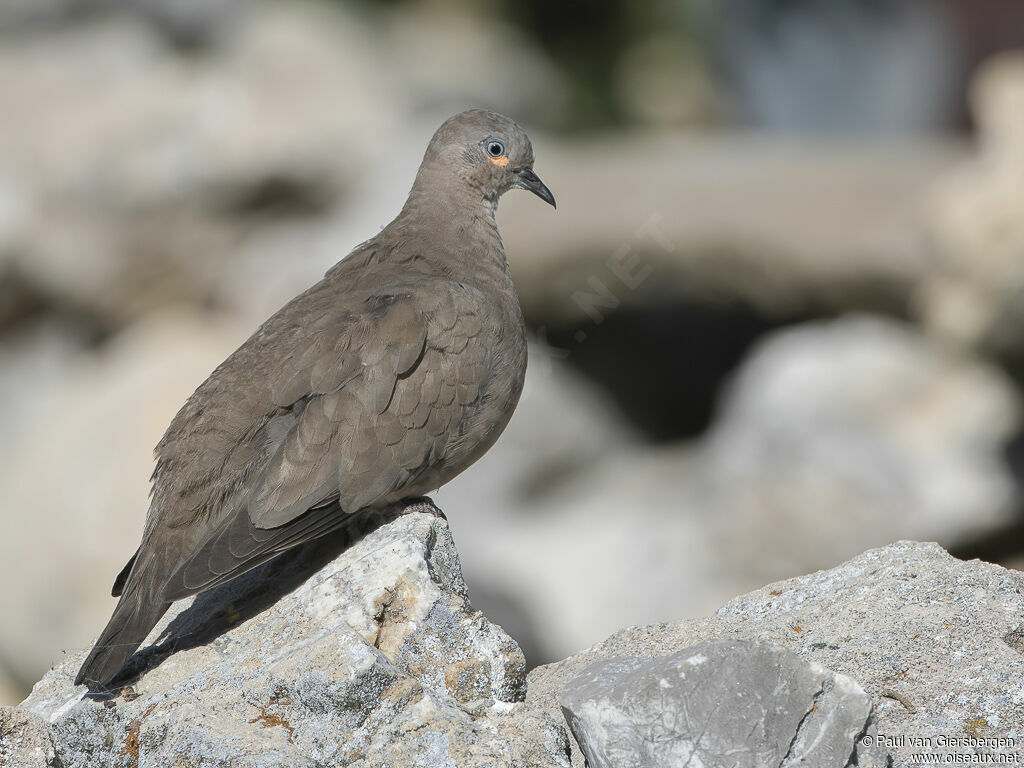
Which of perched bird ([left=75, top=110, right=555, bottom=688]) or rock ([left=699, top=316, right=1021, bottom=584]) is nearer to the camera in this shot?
perched bird ([left=75, top=110, right=555, bottom=688])

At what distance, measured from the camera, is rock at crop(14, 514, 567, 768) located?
4.07 metres

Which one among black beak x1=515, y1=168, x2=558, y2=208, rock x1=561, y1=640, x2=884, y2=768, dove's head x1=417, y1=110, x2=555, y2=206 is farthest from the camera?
black beak x1=515, y1=168, x2=558, y2=208

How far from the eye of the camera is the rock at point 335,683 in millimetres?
4074

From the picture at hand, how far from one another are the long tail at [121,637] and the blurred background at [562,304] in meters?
6.36

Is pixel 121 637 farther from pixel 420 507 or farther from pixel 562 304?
pixel 562 304

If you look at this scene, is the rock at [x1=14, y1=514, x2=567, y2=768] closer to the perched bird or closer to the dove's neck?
the perched bird

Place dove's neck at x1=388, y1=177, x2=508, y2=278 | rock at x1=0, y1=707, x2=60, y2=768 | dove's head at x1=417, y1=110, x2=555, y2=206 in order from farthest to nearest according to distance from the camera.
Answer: dove's head at x1=417, y1=110, x2=555, y2=206 < dove's neck at x1=388, y1=177, x2=508, y2=278 < rock at x1=0, y1=707, x2=60, y2=768

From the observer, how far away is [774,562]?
1205 cm

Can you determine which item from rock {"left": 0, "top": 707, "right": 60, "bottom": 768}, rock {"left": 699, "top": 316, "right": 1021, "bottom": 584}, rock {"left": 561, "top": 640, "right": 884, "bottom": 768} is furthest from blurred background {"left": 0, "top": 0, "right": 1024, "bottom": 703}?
rock {"left": 561, "top": 640, "right": 884, "bottom": 768}

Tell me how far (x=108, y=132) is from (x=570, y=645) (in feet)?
25.1

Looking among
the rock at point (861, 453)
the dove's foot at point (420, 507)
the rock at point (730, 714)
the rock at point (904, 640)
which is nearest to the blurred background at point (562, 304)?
the rock at point (861, 453)

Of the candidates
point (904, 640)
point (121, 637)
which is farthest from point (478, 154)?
point (904, 640)

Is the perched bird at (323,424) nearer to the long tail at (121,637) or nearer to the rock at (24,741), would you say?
the long tail at (121,637)

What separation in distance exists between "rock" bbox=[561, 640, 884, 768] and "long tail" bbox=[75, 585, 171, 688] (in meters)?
1.50
